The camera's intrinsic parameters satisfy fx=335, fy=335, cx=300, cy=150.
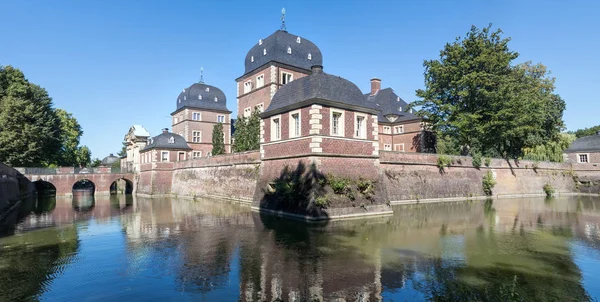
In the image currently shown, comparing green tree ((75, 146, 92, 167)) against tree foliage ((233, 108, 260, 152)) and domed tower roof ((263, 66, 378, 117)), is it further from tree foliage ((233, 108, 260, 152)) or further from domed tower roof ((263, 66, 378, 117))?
domed tower roof ((263, 66, 378, 117))

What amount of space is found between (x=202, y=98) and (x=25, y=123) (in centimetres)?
1862

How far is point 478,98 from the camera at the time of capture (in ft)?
100.0

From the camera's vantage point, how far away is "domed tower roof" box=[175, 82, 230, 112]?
43.7 meters

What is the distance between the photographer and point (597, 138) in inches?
1796

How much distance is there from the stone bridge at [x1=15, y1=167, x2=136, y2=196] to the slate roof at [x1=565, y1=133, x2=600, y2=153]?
59054 mm

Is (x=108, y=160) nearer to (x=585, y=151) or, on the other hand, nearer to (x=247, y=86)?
(x=247, y=86)

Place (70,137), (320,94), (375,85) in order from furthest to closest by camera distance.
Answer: (70,137) < (375,85) < (320,94)

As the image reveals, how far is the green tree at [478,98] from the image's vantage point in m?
29.2

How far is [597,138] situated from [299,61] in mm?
42218

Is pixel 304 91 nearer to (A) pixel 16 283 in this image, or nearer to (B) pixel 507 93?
(A) pixel 16 283

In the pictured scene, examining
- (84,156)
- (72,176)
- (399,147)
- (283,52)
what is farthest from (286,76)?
(84,156)

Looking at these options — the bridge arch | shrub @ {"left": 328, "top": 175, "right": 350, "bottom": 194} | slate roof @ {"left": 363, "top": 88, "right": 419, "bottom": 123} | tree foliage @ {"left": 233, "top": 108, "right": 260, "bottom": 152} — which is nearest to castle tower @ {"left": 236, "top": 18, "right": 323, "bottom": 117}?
tree foliage @ {"left": 233, "top": 108, "right": 260, "bottom": 152}

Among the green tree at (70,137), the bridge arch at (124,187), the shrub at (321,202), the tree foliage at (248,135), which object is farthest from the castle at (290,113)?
the green tree at (70,137)

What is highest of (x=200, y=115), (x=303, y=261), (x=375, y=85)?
(x=375, y=85)
